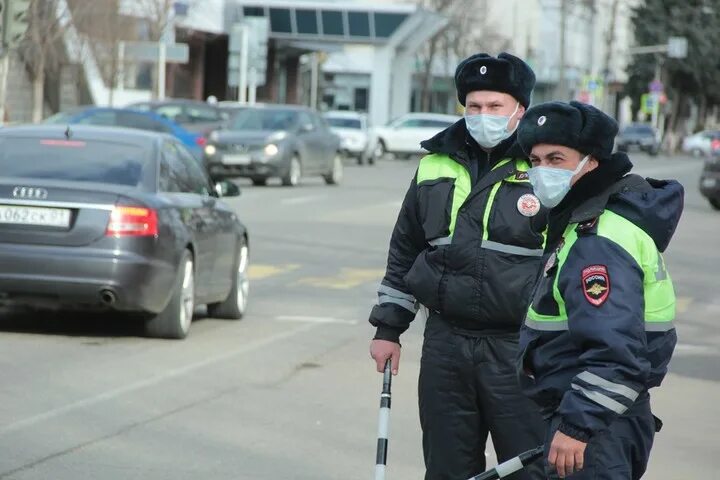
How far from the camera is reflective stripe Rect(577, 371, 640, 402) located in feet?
14.3

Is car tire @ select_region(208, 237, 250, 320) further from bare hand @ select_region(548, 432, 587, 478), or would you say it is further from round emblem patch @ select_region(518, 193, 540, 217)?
bare hand @ select_region(548, 432, 587, 478)

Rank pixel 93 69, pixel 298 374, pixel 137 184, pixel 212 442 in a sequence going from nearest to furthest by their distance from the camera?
pixel 212 442, pixel 298 374, pixel 137 184, pixel 93 69

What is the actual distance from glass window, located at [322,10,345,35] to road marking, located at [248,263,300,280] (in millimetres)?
63742

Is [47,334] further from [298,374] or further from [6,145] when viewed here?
[298,374]

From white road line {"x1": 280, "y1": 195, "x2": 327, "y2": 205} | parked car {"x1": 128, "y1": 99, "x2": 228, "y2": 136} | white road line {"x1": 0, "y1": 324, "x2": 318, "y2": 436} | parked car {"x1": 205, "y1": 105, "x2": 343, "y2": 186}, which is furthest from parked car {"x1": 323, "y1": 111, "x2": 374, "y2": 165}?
white road line {"x1": 0, "y1": 324, "x2": 318, "y2": 436}

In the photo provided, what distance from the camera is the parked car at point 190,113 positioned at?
121 ft

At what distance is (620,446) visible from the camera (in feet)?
15.0

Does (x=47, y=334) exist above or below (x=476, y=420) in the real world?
below

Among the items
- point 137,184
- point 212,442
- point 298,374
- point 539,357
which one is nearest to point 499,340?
point 539,357

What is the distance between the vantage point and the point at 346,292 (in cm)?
1645

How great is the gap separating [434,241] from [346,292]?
10.8 m

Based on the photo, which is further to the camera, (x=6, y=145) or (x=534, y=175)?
(x=6, y=145)

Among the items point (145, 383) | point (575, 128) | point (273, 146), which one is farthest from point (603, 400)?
point (273, 146)

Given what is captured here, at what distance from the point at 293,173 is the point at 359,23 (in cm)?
4771
